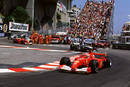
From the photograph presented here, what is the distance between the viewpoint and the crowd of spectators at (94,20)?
35.0 metres

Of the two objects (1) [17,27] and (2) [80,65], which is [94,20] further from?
(2) [80,65]

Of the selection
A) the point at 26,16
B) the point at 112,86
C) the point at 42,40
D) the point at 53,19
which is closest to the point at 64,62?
the point at 112,86

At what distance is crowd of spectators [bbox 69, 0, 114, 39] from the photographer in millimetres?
35031

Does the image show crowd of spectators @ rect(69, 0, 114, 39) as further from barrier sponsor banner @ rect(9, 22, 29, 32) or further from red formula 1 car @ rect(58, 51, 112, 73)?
red formula 1 car @ rect(58, 51, 112, 73)

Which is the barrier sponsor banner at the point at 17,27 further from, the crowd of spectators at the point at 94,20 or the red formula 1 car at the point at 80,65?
the red formula 1 car at the point at 80,65

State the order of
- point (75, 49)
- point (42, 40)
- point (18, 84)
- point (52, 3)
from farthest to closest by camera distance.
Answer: point (52, 3), point (42, 40), point (75, 49), point (18, 84)

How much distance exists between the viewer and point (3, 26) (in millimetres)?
22047

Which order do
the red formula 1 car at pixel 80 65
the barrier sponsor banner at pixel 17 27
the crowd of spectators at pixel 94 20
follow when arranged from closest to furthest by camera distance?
the red formula 1 car at pixel 80 65 → the barrier sponsor banner at pixel 17 27 → the crowd of spectators at pixel 94 20

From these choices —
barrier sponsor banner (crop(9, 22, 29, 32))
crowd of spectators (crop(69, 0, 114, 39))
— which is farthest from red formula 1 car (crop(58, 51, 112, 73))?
crowd of spectators (crop(69, 0, 114, 39))

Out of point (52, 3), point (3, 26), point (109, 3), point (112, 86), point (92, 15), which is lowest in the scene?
point (112, 86)

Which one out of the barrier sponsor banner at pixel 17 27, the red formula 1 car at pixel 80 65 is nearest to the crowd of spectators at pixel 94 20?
the barrier sponsor banner at pixel 17 27

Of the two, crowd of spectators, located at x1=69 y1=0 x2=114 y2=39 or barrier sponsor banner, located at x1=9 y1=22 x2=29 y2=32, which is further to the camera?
crowd of spectators, located at x1=69 y1=0 x2=114 y2=39

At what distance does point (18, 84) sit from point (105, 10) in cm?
3649

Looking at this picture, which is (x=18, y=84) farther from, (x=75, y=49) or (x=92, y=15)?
(x=92, y=15)
